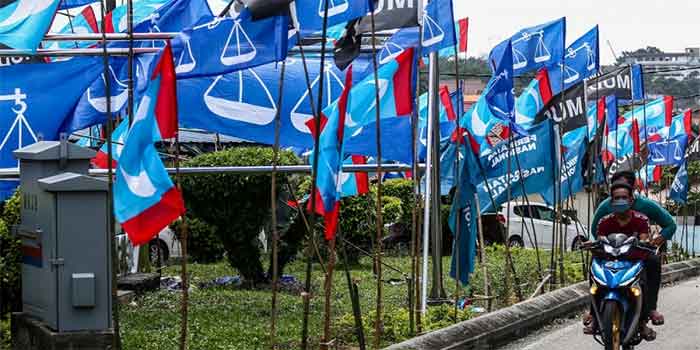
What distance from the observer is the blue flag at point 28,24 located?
9.63 metres

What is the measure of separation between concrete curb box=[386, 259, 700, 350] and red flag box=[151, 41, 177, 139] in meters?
2.95

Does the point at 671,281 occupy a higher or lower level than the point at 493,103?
lower

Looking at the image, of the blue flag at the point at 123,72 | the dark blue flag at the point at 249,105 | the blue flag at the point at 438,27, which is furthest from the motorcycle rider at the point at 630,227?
the blue flag at the point at 123,72

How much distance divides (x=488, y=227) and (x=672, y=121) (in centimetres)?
507

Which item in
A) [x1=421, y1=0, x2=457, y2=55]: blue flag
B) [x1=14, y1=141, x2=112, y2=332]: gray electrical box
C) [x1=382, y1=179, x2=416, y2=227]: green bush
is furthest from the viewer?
[x1=382, y1=179, x2=416, y2=227]: green bush

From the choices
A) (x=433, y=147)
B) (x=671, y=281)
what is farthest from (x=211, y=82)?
(x=671, y=281)

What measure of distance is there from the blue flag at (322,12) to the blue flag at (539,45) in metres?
6.20

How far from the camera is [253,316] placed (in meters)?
11.0

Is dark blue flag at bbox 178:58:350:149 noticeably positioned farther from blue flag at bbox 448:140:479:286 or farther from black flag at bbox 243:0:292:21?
black flag at bbox 243:0:292:21

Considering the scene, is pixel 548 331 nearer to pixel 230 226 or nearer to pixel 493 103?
pixel 493 103

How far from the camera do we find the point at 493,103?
41.7ft

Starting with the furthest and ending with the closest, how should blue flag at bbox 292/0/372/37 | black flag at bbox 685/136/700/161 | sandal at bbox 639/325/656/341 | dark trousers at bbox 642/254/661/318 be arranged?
black flag at bbox 685/136/700/161, blue flag at bbox 292/0/372/37, dark trousers at bbox 642/254/661/318, sandal at bbox 639/325/656/341

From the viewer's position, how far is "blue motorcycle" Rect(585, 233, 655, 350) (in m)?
8.16

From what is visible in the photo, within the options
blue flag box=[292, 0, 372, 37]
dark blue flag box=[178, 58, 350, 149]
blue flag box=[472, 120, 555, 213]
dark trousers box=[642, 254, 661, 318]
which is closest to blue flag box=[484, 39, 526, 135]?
blue flag box=[472, 120, 555, 213]
